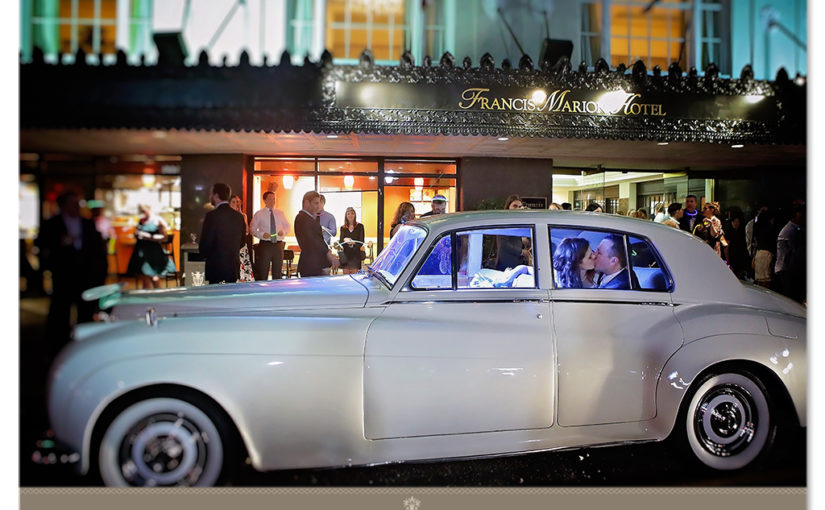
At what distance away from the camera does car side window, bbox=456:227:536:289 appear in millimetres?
3949

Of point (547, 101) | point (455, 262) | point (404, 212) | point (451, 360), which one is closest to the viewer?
point (451, 360)

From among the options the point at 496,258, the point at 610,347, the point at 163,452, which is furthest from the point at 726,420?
the point at 163,452

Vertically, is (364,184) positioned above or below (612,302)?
above

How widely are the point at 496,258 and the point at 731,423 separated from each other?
198 cm

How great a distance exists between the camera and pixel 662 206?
13422 millimetres

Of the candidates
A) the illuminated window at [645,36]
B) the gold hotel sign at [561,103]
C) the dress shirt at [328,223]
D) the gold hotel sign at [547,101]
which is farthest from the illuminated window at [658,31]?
the dress shirt at [328,223]

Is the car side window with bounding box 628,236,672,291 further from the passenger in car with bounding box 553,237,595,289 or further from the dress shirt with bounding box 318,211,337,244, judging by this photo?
the dress shirt with bounding box 318,211,337,244

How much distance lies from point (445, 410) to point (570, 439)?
0.88 metres

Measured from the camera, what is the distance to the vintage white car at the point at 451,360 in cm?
323

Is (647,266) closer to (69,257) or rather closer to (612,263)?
(612,263)

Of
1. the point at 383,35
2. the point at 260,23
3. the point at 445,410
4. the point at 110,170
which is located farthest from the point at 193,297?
the point at 383,35

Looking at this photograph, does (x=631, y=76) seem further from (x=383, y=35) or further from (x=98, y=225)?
(x=98, y=225)

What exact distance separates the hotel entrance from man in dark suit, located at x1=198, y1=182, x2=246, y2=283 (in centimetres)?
566

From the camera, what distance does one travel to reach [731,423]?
3963 mm
